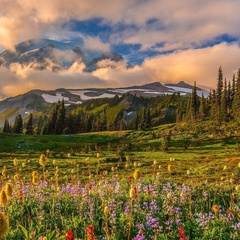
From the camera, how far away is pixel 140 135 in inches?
3442

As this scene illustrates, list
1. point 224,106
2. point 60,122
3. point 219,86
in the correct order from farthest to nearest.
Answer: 1. point 60,122
2. point 219,86
3. point 224,106

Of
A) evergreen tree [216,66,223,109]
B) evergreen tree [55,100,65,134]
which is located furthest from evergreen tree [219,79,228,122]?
evergreen tree [55,100,65,134]

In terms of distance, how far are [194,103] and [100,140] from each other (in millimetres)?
47787

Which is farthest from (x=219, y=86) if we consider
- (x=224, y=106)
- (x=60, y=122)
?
(x=60, y=122)

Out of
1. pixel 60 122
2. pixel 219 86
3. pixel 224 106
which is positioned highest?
pixel 219 86

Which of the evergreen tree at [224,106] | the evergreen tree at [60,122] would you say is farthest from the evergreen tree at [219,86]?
→ the evergreen tree at [60,122]

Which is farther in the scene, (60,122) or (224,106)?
(60,122)

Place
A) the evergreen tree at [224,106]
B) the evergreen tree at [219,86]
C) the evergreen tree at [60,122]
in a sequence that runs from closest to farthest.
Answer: the evergreen tree at [224,106], the evergreen tree at [219,86], the evergreen tree at [60,122]

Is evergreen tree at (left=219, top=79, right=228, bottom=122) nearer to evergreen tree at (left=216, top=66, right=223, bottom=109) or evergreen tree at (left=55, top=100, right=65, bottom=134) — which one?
evergreen tree at (left=216, top=66, right=223, bottom=109)

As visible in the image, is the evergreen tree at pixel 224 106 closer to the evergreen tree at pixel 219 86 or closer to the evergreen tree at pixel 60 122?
the evergreen tree at pixel 219 86

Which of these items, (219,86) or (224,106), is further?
(219,86)

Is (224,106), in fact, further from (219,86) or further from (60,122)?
(60,122)

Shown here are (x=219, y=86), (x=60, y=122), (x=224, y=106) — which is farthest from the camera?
(x=60, y=122)

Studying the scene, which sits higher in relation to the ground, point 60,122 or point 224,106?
point 224,106
